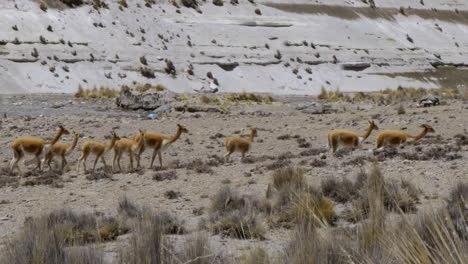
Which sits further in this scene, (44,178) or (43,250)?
(44,178)

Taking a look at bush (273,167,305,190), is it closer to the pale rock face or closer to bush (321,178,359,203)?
bush (321,178,359,203)

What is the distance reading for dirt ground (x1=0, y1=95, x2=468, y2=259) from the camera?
993 cm

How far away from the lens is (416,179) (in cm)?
1059

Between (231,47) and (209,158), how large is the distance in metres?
34.6

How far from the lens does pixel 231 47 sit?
49688mm

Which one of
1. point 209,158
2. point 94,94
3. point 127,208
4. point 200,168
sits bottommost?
point 94,94

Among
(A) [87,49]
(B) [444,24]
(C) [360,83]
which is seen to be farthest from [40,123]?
(B) [444,24]

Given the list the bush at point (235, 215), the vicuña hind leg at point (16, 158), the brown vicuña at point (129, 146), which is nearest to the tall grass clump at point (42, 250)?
the bush at point (235, 215)

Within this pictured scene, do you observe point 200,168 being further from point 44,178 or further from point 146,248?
point 146,248

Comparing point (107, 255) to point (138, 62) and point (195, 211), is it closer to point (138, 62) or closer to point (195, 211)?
point (195, 211)

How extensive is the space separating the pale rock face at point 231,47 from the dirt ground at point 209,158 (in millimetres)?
10693

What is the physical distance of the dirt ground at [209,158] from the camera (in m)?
9.93

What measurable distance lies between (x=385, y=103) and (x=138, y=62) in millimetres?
20337

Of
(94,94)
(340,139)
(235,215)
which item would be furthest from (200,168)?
(94,94)
